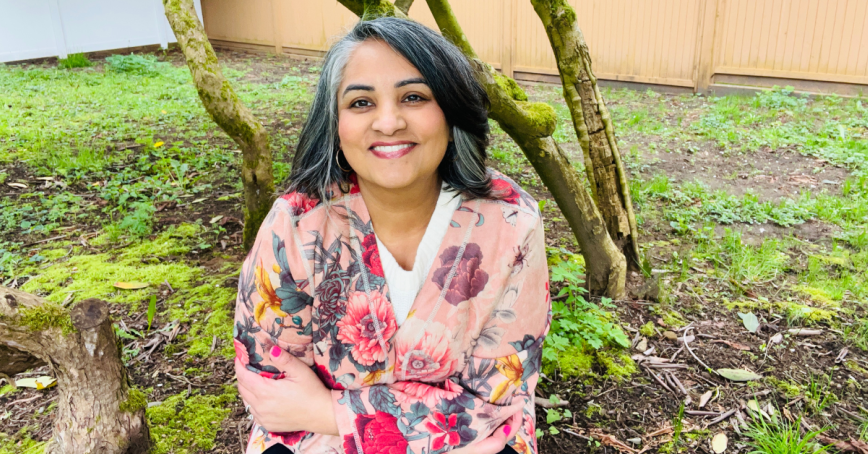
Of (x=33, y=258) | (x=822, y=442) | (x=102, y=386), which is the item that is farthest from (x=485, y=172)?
(x=33, y=258)

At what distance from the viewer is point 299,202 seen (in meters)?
1.67

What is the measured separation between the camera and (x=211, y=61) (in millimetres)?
3416

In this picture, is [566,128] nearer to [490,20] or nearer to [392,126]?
[490,20]

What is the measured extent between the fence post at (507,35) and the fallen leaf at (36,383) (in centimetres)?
827

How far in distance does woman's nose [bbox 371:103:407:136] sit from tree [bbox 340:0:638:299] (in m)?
1.03

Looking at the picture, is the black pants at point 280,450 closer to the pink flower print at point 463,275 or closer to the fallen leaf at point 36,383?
the pink flower print at point 463,275

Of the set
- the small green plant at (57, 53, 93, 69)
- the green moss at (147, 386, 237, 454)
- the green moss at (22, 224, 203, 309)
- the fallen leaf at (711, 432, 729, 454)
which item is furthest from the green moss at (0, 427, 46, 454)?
the small green plant at (57, 53, 93, 69)

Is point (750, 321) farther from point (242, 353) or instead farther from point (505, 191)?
point (242, 353)

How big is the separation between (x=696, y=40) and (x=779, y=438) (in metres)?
7.24

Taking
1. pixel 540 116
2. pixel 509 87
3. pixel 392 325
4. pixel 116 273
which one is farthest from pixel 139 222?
pixel 392 325

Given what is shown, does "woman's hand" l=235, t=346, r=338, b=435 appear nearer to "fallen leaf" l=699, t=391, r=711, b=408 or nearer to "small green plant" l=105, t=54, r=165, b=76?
"fallen leaf" l=699, t=391, r=711, b=408

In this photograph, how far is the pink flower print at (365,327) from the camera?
1644mm

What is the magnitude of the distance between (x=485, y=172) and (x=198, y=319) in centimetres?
203

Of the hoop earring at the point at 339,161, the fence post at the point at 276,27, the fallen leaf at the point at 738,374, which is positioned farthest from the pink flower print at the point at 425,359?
the fence post at the point at 276,27
